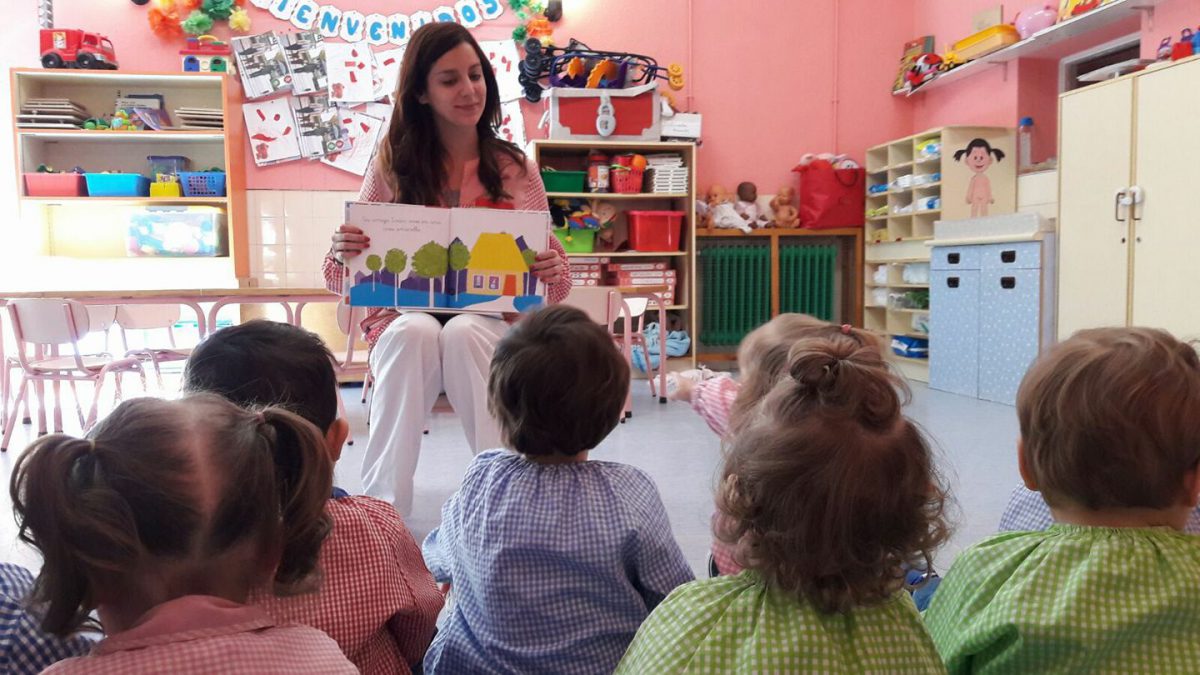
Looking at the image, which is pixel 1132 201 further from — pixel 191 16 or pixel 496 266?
pixel 191 16

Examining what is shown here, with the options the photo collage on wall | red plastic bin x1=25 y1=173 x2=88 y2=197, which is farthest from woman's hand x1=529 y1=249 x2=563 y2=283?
red plastic bin x1=25 y1=173 x2=88 y2=197

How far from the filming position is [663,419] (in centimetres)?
371

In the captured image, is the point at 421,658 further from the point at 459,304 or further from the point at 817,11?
the point at 817,11

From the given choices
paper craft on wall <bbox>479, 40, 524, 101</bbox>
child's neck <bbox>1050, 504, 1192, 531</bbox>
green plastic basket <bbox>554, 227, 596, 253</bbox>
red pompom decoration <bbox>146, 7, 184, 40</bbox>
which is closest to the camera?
child's neck <bbox>1050, 504, 1192, 531</bbox>

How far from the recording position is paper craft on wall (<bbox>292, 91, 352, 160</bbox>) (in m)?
5.34

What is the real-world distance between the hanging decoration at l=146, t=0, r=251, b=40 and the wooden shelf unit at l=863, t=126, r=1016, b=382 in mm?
4102

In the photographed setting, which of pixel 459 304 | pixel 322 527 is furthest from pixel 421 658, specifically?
pixel 459 304

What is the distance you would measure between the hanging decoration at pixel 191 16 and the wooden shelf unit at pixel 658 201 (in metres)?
2.00

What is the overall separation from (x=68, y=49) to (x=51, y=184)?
766 millimetres

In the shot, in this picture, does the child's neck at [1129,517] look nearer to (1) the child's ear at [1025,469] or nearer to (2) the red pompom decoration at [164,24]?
(1) the child's ear at [1025,469]

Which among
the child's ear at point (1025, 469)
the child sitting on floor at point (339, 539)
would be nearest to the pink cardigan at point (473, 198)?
the child sitting on floor at point (339, 539)

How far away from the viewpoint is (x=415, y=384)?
1.96 meters

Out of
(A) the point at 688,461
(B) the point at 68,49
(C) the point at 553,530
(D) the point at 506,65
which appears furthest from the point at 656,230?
(C) the point at 553,530

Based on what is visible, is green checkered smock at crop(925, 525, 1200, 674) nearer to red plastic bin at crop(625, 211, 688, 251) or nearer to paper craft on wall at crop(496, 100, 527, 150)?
red plastic bin at crop(625, 211, 688, 251)
